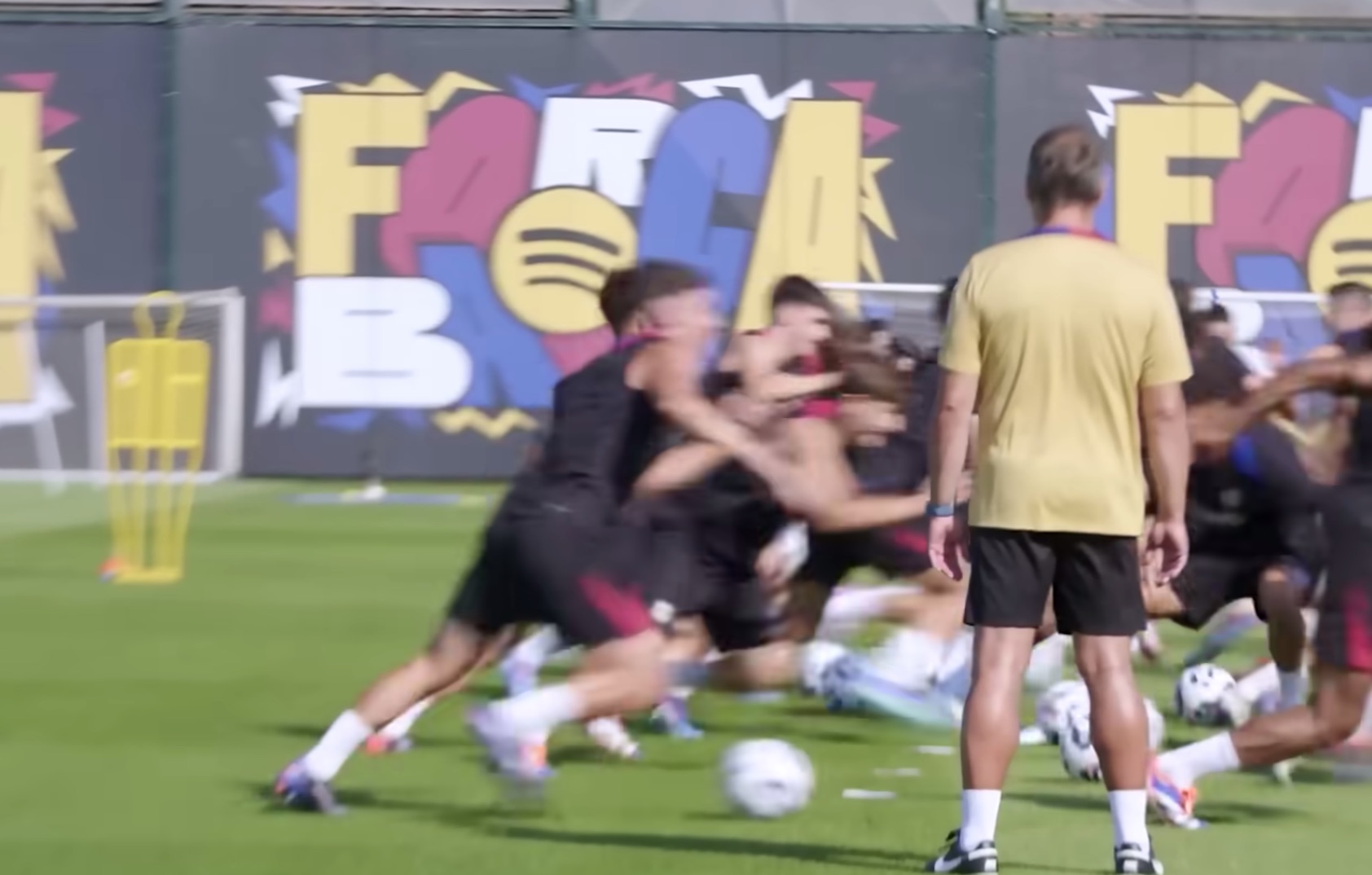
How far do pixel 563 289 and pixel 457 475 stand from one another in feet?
7.74

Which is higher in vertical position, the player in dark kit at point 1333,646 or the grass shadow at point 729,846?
the player in dark kit at point 1333,646

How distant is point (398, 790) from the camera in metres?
7.91

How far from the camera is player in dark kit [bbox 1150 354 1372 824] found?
7.11 metres

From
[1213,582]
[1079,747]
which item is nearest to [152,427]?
[1213,582]

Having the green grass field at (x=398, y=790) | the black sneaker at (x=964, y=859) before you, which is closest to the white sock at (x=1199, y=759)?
the green grass field at (x=398, y=790)

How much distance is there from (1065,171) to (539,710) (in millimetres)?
2427

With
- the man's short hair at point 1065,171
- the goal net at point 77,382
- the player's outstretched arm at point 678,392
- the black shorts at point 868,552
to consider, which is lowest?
the goal net at point 77,382

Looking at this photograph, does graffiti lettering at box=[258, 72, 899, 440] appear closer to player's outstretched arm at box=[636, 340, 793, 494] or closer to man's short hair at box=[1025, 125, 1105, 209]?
player's outstretched arm at box=[636, 340, 793, 494]

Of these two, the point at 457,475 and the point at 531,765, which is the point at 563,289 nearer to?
the point at 457,475

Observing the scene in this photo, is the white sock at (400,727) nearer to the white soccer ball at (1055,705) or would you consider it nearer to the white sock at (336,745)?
the white sock at (336,745)

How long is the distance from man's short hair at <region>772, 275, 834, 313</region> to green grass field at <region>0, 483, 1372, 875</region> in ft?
5.90

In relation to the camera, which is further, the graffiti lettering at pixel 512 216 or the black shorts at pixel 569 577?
the graffiti lettering at pixel 512 216

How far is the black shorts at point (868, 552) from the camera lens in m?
9.29

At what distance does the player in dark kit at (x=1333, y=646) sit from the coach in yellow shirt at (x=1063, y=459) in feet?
3.76
